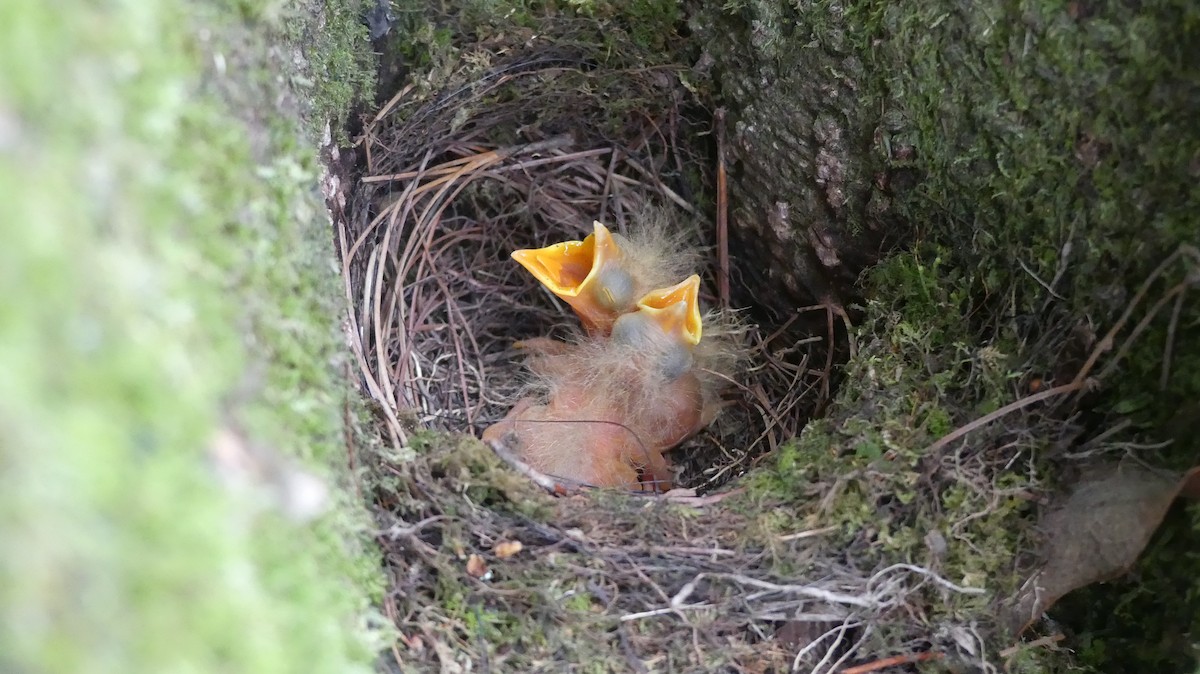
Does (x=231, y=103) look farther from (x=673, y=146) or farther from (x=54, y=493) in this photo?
(x=673, y=146)

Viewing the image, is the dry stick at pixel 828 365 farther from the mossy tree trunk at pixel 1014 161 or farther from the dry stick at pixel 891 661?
the dry stick at pixel 891 661

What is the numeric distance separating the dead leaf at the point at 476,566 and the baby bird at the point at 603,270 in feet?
2.16

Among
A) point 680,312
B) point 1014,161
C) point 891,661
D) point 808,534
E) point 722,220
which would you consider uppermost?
point 1014,161

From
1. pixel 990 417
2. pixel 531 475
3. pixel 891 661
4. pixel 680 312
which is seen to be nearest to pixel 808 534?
pixel 891 661

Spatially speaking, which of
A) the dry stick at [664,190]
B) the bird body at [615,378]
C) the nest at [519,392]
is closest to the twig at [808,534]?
the nest at [519,392]

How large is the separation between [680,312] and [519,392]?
368 mm

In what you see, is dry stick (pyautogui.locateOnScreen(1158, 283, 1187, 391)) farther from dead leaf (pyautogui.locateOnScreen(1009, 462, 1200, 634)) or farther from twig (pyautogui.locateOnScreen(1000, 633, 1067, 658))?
twig (pyautogui.locateOnScreen(1000, 633, 1067, 658))

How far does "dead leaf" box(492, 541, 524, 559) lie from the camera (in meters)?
1.07

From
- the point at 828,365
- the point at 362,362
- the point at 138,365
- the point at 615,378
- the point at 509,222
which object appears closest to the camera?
the point at 138,365

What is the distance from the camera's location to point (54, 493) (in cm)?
49

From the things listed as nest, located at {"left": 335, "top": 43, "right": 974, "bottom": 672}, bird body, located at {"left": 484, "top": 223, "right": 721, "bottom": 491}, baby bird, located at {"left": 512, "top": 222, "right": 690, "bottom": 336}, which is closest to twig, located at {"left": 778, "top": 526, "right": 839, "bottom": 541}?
nest, located at {"left": 335, "top": 43, "right": 974, "bottom": 672}

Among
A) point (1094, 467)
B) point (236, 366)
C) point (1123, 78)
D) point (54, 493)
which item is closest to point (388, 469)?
point (236, 366)

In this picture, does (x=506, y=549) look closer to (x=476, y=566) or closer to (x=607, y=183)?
(x=476, y=566)

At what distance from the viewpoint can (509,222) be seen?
186 cm
